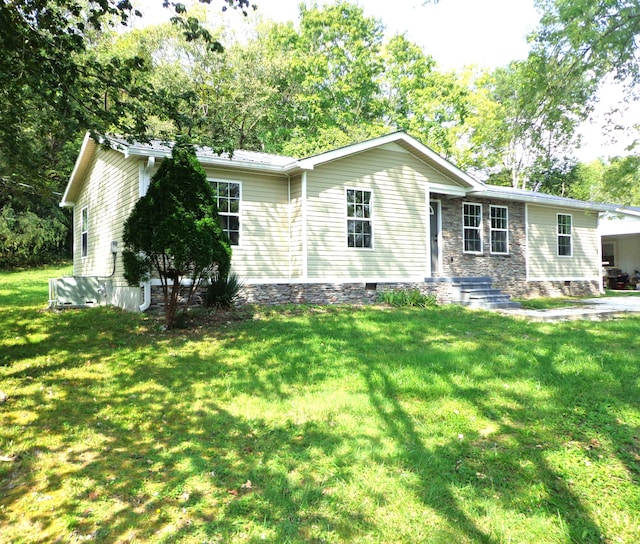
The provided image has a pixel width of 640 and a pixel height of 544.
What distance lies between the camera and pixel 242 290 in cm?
1013

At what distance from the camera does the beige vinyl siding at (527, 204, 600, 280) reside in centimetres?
1493

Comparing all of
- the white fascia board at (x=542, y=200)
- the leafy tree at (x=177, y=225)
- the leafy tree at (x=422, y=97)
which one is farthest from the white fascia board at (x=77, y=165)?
the leafy tree at (x=422, y=97)

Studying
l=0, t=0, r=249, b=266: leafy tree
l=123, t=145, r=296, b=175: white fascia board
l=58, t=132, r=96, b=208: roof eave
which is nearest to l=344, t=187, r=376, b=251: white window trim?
l=123, t=145, r=296, b=175: white fascia board

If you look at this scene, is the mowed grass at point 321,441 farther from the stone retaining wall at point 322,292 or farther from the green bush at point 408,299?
the green bush at point 408,299

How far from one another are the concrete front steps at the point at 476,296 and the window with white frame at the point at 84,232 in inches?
428

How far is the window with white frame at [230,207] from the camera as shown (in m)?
10.1

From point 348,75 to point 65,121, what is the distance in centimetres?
2372

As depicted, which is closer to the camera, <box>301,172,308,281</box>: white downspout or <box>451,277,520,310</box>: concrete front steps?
<box>301,172,308,281</box>: white downspout

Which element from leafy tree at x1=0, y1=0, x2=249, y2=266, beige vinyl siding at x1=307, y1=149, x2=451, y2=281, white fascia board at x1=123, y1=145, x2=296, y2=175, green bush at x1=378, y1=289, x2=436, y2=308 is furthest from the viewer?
beige vinyl siding at x1=307, y1=149, x2=451, y2=281

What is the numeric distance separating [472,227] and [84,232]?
1207 centimetres

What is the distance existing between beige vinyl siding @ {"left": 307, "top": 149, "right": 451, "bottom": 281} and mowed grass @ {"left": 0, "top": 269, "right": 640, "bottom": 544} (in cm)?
470

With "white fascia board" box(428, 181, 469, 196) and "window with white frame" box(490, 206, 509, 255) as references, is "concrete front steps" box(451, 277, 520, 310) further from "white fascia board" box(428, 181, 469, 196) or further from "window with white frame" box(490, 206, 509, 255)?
"white fascia board" box(428, 181, 469, 196)

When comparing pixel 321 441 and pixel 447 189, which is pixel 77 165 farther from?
pixel 321 441

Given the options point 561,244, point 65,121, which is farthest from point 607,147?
point 65,121
